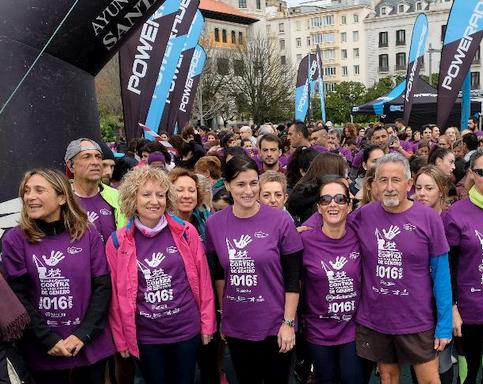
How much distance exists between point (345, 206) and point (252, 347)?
1068 mm

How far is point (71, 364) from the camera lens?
10.9 feet

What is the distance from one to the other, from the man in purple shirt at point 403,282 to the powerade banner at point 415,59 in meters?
9.94

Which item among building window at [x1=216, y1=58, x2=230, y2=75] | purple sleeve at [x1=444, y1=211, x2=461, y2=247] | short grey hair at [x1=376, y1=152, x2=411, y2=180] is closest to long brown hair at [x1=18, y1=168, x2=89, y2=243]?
short grey hair at [x1=376, y1=152, x2=411, y2=180]

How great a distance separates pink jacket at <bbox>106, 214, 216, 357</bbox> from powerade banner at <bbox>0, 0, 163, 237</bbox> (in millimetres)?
A: 847

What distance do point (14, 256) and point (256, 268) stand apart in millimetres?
1429

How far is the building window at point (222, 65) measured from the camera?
42434 mm

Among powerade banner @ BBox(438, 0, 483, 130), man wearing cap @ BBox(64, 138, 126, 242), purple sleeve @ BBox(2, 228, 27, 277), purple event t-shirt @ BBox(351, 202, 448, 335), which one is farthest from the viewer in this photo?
powerade banner @ BBox(438, 0, 483, 130)

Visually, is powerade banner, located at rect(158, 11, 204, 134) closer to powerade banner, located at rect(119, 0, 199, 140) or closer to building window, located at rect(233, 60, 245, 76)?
powerade banner, located at rect(119, 0, 199, 140)

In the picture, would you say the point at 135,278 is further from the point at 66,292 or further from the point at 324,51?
the point at 324,51

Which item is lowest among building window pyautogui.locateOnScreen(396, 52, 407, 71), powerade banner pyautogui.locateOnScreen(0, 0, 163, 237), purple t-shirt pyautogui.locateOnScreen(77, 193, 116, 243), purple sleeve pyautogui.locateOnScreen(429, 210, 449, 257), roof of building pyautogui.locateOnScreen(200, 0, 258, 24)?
purple sleeve pyautogui.locateOnScreen(429, 210, 449, 257)

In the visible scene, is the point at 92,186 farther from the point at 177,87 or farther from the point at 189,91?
the point at 189,91

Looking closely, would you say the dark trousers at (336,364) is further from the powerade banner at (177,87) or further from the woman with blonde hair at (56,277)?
the powerade banner at (177,87)

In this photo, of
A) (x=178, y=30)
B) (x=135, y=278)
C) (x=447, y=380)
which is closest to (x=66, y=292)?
(x=135, y=278)

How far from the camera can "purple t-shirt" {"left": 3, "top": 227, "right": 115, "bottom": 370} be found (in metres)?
3.23
